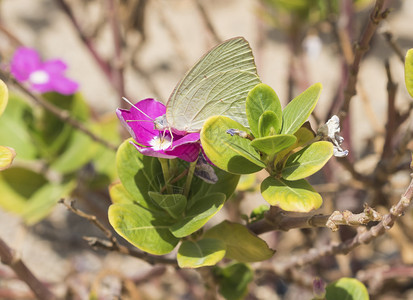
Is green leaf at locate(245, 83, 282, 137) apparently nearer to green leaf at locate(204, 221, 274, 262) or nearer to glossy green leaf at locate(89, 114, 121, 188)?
green leaf at locate(204, 221, 274, 262)

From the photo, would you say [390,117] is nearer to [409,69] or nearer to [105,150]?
[409,69]

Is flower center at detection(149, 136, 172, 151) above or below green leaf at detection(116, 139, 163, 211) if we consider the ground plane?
above

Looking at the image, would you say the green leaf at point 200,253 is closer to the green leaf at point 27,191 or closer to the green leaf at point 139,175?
the green leaf at point 139,175

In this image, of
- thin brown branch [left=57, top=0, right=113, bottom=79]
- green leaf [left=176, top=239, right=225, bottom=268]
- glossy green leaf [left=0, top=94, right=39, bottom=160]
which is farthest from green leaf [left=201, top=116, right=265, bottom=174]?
→ thin brown branch [left=57, top=0, right=113, bottom=79]

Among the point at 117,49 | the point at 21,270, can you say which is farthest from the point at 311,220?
the point at 117,49

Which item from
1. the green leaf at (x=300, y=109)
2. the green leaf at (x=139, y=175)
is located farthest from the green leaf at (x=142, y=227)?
the green leaf at (x=300, y=109)

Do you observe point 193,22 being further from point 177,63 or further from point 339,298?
point 339,298

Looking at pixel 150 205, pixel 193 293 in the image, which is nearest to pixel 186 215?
pixel 150 205
